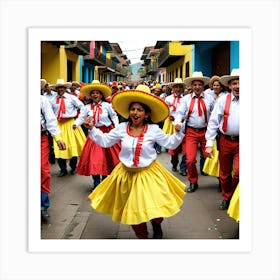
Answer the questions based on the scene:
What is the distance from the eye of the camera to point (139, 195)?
488cm

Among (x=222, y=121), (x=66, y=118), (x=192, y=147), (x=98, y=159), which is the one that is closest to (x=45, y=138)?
(x=98, y=159)

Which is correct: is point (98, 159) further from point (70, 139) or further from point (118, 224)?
point (70, 139)

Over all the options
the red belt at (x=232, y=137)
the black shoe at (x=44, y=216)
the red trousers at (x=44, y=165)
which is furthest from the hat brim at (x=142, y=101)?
the black shoe at (x=44, y=216)

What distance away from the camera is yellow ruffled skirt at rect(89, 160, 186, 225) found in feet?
A: 15.9

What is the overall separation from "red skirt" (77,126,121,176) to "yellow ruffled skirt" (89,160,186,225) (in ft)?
7.01

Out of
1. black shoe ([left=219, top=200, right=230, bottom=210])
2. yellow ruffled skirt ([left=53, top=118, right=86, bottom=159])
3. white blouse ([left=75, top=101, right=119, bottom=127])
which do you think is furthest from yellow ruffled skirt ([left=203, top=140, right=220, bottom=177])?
yellow ruffled skirt ([left=53, top=118, right=86, bottom=159])

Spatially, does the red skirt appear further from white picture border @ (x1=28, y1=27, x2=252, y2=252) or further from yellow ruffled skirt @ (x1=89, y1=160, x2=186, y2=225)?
white picture border @ (x1=28, y1=27, x2=252, y2=252)

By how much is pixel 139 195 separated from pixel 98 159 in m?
2.85

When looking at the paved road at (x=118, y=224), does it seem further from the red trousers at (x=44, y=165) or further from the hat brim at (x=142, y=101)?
the hat brim at (x=142, y=101)

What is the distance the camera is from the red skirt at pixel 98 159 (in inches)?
298

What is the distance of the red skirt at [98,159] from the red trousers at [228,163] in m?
1.91
